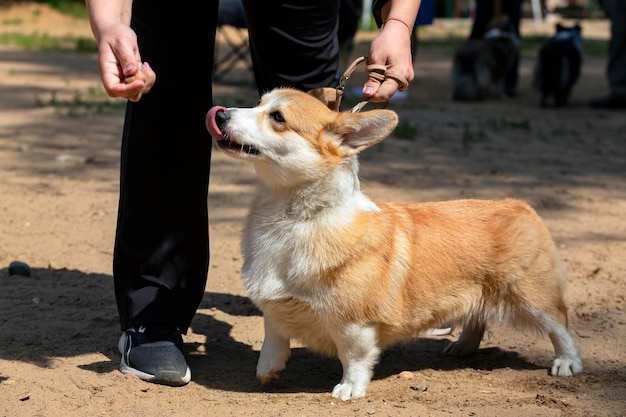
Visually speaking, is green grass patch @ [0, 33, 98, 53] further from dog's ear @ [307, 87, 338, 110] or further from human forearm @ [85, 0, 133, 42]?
human forearm @ [85, 0, 133, 42]

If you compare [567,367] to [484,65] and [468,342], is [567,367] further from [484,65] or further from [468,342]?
[484,65]

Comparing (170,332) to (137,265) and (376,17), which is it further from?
(376,17)

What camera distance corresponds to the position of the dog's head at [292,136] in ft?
9.50

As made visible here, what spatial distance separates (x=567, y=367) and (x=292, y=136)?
53.5 inches

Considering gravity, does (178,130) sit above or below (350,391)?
above

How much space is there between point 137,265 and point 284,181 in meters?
0.74

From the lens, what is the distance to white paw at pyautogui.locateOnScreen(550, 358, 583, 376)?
326 cm

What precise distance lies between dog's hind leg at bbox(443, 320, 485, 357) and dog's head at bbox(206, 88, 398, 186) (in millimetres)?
940

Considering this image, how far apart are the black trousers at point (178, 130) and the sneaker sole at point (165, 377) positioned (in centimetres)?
19

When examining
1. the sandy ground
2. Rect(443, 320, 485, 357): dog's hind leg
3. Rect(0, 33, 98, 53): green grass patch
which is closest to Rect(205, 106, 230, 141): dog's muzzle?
the sandy ground

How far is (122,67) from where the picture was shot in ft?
7.98

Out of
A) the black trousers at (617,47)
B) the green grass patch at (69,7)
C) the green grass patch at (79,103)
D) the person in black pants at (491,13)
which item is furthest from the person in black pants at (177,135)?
the green grass patch at (69,7)

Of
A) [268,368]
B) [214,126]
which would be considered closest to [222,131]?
[214,126]

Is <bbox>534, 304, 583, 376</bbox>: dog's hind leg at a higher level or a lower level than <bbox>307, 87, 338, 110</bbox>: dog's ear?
lower
